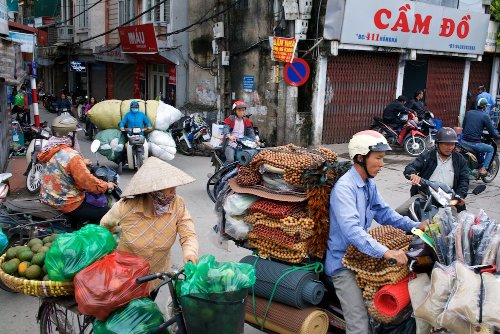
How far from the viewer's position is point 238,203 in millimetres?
3941

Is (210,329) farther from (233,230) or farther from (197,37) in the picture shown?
(197,37)

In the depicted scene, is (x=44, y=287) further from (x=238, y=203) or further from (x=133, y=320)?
(x=238, y=203)

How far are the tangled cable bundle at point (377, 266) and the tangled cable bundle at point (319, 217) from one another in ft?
0.92

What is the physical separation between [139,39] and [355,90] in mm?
7805

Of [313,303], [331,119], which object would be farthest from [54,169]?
[331,119]

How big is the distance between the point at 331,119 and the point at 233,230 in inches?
426

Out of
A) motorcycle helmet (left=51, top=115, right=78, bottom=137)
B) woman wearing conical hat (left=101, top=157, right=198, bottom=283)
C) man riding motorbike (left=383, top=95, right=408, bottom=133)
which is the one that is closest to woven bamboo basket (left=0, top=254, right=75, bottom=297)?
woman wearing conical hat (left=101, top=157, right=198, bottom=283)

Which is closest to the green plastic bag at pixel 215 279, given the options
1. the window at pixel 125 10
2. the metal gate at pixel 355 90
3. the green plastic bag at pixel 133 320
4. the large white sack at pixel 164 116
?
the green plastic bag at pixel 133 320

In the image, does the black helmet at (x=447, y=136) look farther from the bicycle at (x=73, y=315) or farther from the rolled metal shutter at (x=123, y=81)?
the rolled metal shutter at (x=123, y=81)

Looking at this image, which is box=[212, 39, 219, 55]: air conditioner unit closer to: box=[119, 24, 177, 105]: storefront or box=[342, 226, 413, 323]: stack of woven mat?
box=[119, 24, 177, 105]: storefront

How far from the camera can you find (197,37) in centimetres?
1666

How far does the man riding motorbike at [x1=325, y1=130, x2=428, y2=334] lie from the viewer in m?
3.23

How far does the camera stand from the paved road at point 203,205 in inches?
181

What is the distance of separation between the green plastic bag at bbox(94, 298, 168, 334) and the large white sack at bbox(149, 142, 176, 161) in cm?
870
